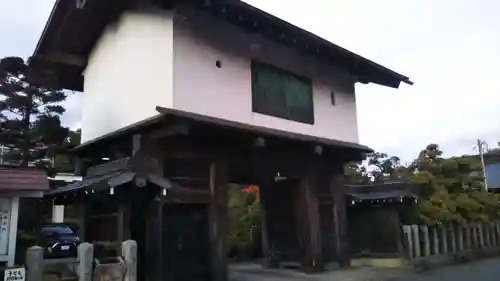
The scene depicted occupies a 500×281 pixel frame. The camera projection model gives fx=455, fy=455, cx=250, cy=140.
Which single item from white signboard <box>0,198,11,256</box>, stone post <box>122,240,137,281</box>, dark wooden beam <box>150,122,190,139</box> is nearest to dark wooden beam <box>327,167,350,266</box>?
dark wooden beam <box>150,122,190,139</box>

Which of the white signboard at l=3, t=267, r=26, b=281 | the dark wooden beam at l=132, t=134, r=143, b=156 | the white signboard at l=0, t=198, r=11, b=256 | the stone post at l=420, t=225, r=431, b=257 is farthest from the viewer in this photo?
the stone post at l=420, t=225, r=431, b=257

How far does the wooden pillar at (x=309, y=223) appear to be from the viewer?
45.6 ft

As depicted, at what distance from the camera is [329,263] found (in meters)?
14.6

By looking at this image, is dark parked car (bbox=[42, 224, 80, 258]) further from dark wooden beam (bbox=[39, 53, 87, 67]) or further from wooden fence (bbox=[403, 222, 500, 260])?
wooden fence (bbox=[403, 222, 500, 260])

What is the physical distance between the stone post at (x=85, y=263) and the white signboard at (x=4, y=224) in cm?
257

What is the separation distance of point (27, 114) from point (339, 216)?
488 inches

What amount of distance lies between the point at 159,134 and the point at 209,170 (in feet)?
5.86

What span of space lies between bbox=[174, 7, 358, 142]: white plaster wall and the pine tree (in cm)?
785

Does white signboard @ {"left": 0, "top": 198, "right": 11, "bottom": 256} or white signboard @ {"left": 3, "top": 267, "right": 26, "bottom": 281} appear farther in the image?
white signboard @ {"left": 0, "top": 198, "right": 11, "bottom": 256}

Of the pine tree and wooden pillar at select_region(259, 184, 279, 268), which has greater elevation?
the pine tree

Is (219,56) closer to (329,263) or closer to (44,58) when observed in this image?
(44,58)

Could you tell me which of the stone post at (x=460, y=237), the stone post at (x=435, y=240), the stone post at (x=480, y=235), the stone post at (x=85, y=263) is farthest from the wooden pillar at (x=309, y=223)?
the stone post at (x=480, y=235)

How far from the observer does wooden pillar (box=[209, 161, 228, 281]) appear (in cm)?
1092

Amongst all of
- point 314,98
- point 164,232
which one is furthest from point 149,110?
point 314,98
